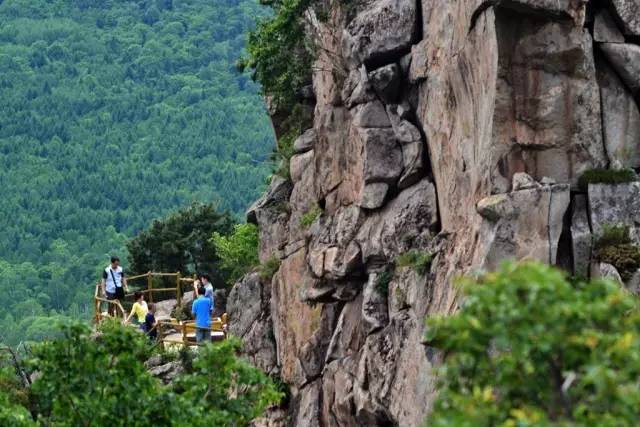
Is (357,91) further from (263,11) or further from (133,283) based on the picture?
(263,11)

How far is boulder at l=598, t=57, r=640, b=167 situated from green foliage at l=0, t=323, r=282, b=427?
9612 millimetres

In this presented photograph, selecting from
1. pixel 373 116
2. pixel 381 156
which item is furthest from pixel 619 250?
pixel 373 116

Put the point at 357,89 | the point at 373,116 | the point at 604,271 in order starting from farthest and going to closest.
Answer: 1. the point at 357,89
2. the point at 373,116
3. the point at 604,271

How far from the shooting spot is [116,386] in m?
20.5

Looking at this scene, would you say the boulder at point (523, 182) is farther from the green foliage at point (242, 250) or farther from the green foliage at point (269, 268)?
the green foliage at point (242, 250)

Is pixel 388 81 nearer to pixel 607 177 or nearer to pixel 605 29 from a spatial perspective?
pixel 605 29

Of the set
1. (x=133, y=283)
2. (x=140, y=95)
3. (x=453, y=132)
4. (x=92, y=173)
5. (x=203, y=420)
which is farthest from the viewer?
(x=140, y=95)

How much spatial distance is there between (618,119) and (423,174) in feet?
16.3

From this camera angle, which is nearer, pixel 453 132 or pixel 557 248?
pixel 557 248

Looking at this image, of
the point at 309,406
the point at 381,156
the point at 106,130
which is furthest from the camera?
the point at 106,130

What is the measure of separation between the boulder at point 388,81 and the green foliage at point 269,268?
26.0 ft

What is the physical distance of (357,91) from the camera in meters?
33.4

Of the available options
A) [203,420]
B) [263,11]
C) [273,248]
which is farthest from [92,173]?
[203,420]

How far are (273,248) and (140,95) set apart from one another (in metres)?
113
